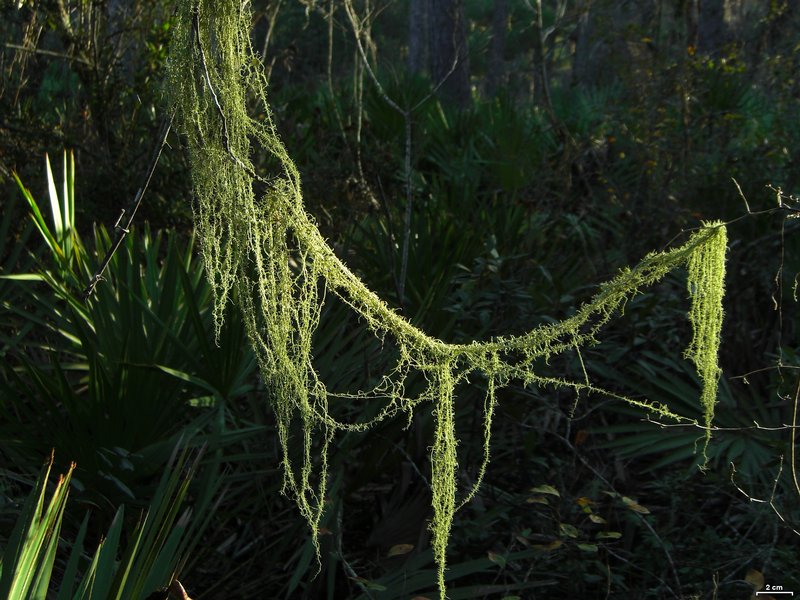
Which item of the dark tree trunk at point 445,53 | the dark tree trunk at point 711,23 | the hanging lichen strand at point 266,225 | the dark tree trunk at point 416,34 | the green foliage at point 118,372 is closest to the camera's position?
the hanging lichen strand at point 266,225

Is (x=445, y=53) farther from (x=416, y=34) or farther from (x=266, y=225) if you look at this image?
(x=266, y=225)

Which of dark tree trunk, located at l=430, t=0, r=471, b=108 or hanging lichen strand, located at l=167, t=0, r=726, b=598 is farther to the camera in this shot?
dark tree trunk, located at l=430, t=0, r=471, b=108

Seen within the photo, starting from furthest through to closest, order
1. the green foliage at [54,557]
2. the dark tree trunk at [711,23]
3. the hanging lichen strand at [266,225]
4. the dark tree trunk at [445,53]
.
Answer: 1. the dark tree trunk at [711,23]
2. the dark tree trunk at [445,53]
3. the hanging lichen strand at [266,225]
4. the green foliage at [54,557]

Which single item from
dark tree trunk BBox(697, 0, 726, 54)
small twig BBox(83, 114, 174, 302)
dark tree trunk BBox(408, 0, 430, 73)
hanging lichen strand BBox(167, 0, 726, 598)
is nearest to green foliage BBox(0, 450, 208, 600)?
hanging lichen strand BBox(167, 0, 726, 598)

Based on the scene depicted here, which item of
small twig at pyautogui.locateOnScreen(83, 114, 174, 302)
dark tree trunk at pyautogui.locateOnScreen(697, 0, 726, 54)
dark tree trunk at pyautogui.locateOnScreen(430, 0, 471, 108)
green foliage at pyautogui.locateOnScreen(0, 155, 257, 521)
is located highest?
dark tree trunk at pyautogui.locateOnScreen(697, 0, 726, 54)

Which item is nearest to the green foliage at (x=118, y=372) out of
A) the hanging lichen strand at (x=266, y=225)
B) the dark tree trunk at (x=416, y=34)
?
the hanging lichen strand at (x=266, y=225)

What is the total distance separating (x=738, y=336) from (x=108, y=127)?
4263 mm

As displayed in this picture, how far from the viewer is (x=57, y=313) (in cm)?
364

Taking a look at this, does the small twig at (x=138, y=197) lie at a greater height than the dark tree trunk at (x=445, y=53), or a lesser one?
lesser

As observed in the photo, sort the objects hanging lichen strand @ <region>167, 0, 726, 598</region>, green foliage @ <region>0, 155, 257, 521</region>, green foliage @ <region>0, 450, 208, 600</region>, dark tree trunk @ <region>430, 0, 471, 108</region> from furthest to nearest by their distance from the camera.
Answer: dark tree trunk @ <region>430, 0, 471, 108</region> → green foliage @ <region>0, 155, 257, 521</region> → hanging lichen strand @ <region>167, 0, 726, 598</region> → green foliage @ <region>0, 450, 208, 600</region>

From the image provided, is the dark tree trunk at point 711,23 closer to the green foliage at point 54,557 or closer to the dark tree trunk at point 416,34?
the dark tree trunk at point 416,34

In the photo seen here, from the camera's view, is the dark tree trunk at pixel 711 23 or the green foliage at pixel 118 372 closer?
the green foliage at pixel 118 372

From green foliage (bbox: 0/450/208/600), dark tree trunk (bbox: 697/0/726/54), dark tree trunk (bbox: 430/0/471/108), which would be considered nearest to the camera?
green foliage (bbox: 0/450/208/600)

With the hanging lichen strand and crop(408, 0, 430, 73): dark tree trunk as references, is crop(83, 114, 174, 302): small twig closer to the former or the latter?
the hanging lichen strand
